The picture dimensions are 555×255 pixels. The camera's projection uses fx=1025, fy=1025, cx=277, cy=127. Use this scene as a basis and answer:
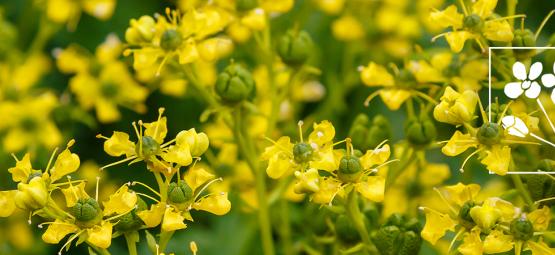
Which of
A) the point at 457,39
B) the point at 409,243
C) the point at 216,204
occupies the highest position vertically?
the point at 457,39

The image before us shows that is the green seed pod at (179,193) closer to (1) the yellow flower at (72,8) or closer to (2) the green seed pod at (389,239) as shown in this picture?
(2) the green seed pod at (389,239)

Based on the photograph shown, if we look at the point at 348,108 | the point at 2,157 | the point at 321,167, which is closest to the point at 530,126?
the point at 321,167

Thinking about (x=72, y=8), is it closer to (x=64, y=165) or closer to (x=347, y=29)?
(x=347, y=29)

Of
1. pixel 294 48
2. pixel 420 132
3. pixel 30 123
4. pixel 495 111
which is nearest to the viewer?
pixel 495 111

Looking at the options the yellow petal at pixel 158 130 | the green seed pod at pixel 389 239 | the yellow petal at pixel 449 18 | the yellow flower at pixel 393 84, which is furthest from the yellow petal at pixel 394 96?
the yellow petal at pixel 158 130

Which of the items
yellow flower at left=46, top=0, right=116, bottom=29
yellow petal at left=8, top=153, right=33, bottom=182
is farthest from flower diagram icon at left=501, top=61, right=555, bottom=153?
yellow flower at left=46, top=0, right=116, bottom=29

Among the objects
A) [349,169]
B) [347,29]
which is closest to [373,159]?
[349,169]

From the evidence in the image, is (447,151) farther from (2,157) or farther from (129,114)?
(129,114)

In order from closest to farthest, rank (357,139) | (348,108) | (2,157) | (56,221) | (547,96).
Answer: (56,221)
(357,139)
(547,96)
(2,157)
(348,108)
